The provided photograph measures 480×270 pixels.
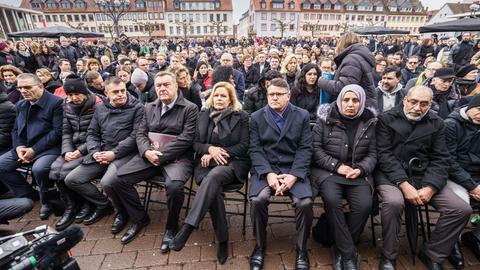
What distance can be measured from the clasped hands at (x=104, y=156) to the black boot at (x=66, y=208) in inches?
25.3

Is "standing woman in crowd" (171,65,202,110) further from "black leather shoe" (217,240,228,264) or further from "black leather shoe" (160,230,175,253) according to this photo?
"black leather shoe" (217,240,228,264)

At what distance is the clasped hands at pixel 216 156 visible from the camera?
3.00m

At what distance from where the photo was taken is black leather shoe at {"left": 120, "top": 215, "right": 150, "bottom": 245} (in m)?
2.96

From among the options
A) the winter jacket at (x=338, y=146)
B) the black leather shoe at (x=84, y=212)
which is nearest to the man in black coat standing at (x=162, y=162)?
the black leather shoe at (x=84, y=212)

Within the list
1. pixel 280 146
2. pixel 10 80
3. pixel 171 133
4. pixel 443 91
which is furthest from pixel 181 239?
pixel 10 80

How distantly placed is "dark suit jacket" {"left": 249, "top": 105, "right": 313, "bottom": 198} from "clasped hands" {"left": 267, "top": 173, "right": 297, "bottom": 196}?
0.08 metres

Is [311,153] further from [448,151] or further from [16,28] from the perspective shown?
[16,28]

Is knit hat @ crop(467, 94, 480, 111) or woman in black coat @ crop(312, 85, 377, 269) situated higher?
knit hat @ crop(467, 94, 480, 111)

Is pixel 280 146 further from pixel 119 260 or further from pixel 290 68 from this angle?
pixel 290 68

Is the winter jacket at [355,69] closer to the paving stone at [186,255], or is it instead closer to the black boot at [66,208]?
the paving stone at [186,255]

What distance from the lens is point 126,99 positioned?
3.51 metres

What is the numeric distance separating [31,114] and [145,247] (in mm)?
2514

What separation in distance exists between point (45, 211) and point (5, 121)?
4.94 ft

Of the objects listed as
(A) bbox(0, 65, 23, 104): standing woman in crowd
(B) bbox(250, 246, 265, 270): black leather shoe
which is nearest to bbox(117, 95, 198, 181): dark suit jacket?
(B) bbox(250, 246, 265, 270): black leather shoe
